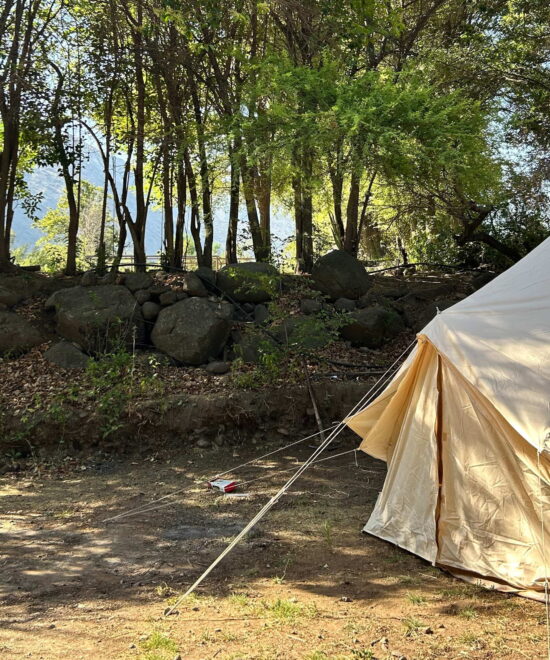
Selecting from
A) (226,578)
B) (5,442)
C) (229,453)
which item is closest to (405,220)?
(229,453)

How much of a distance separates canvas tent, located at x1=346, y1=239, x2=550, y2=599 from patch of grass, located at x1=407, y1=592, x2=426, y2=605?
0.57 meters

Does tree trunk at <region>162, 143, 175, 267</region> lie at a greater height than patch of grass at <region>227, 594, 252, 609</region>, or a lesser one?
greater

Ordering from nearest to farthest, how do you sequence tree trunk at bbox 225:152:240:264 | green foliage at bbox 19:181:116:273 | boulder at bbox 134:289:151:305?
boulder at bbox 134:289:151:305, tree trunk at bbox 225:152:240:264, green foliage at bbox 19:181:116:273

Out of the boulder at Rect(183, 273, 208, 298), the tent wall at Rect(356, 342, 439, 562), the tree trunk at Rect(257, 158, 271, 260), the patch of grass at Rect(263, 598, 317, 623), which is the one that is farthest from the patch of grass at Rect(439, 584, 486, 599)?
the tree trunk at Rect(257, 158, 271, 260)

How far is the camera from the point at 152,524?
21.3 feet

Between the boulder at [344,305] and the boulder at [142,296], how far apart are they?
2.96 meters

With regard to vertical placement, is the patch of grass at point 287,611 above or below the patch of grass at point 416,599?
above

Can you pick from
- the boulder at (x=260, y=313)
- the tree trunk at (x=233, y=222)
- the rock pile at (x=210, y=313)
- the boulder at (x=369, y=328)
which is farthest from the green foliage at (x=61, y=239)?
the boulder at (x=369, y=328)

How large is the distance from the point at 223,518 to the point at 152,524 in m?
0.66

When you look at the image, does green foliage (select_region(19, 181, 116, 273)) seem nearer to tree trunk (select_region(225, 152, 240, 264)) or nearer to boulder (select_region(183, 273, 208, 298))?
boulder (select_region(183, 273, 208, 298))

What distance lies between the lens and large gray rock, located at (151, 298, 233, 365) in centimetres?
1005

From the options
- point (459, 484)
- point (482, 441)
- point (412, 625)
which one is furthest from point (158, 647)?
point (482, 441)

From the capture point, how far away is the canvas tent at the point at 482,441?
4.87 m

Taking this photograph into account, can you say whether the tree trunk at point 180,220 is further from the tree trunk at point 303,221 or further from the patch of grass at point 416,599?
the patch of grass at point 416,599
